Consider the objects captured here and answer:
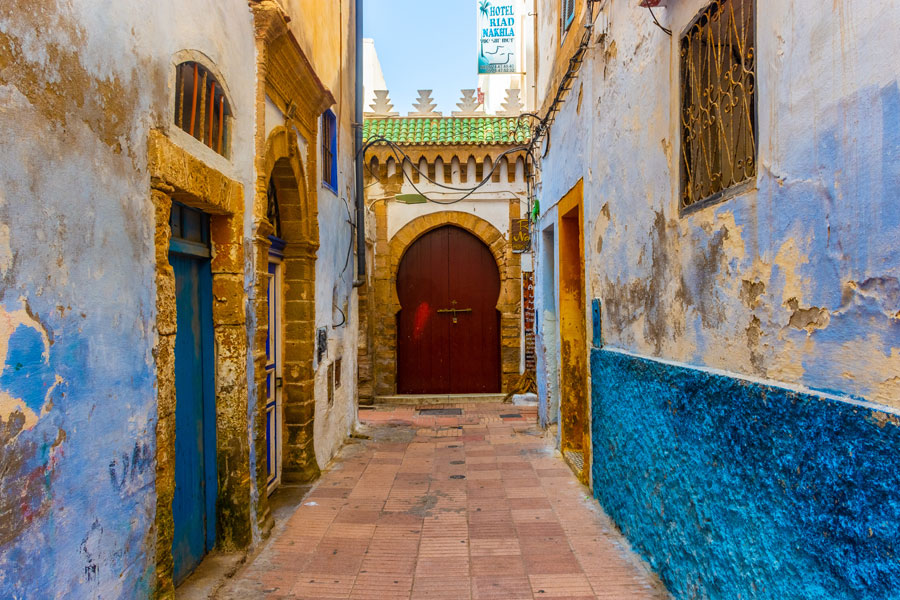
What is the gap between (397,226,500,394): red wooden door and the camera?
11.6m

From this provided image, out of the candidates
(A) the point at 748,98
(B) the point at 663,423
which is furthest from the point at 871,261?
(B) the point at 663,423

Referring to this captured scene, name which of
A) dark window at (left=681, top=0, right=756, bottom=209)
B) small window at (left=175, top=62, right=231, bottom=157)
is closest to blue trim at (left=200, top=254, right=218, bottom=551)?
small window at (left=175, top=62, right=231, bottom=157)

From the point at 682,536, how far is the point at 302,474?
3.64 m

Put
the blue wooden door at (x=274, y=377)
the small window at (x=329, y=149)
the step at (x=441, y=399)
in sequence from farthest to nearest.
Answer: the step at (x=441, y=399) → the small window at (x=329, y=149) → the blue wooden door at (x=274, y=377)

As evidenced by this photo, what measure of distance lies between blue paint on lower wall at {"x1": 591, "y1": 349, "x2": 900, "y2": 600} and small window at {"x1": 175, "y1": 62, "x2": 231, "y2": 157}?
3.00 m

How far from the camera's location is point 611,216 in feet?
15.4

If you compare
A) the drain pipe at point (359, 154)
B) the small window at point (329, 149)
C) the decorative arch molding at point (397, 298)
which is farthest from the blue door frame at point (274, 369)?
the decorative arch molding at point (397, 298)

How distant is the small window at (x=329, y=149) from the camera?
687cm

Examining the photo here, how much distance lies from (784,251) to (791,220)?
0.12 metres

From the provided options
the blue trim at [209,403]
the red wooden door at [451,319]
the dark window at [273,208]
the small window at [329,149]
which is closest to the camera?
the blue trim at [209,403]

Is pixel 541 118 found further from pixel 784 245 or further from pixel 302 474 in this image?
pixel 784 245

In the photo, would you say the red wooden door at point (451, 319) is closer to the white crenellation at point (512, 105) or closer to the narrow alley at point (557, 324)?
the white crenellation at point (512, 105)

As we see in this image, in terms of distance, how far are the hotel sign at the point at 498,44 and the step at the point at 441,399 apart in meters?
5.99

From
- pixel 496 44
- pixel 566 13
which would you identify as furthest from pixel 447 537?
pixel 496 44
